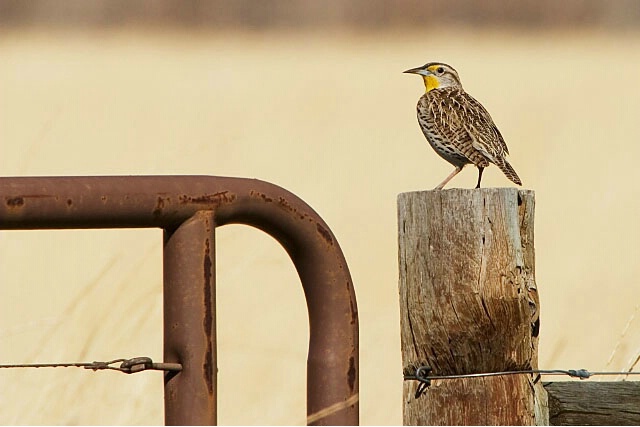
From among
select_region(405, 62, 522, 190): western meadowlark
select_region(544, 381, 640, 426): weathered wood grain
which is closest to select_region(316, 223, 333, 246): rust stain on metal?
select_region(544, 381, 640, 426): weathered wood grain

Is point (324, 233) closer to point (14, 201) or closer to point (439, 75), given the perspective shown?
point (14, 201)

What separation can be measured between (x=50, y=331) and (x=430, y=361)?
1580 millimetres

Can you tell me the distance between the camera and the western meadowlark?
4215 millimetres

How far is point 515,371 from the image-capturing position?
85.1 inches

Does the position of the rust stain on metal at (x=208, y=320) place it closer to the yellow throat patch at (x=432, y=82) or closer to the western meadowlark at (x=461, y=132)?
the western meadowlark at (x=461, y=132)

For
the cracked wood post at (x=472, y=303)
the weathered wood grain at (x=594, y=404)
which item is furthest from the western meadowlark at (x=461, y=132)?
the cracked wood post at (x=472, y=303)

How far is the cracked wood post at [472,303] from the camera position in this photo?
6.98ft

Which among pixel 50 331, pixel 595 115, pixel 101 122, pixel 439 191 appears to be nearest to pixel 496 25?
pixel 595 115

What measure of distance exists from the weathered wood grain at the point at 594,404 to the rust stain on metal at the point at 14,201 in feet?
3.54

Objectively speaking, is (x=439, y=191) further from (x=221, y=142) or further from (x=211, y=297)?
(x=221, y=142)

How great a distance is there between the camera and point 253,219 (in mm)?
1736

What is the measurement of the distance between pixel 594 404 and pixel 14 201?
3.81 ft

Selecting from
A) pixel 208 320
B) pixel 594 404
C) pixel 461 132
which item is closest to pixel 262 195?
pixel 208 320

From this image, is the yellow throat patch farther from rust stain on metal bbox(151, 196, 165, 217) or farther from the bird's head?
rust stain on metal bbox(151, 196, 165, 217)
